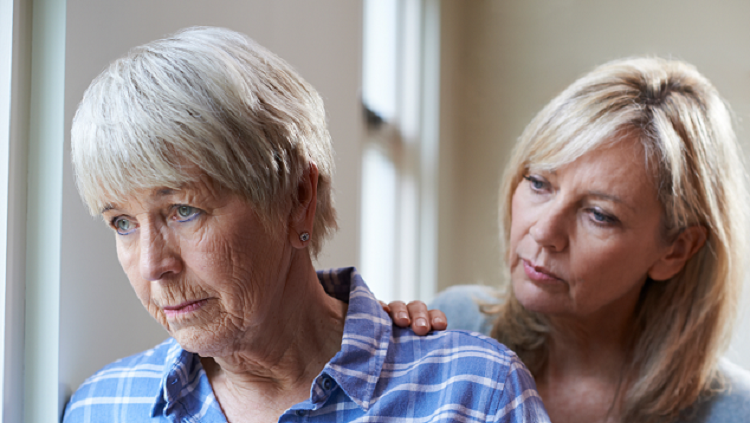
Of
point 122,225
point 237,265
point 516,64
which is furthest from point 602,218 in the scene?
point 122,225

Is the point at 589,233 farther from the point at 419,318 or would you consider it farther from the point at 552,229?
the point at 419,318

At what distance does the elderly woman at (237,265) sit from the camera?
75 centimetres

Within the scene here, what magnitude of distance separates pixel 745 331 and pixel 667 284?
0.61ft

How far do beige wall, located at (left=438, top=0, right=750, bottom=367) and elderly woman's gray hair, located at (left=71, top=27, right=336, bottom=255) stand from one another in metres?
0.79

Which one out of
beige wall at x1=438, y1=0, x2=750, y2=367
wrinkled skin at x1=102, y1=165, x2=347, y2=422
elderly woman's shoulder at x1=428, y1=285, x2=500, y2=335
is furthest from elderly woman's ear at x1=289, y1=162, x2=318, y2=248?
beige wall at x1=438, y1=0, x2=750, y2=367

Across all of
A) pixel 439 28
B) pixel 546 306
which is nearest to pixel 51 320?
pixel 546 306

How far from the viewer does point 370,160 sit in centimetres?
173

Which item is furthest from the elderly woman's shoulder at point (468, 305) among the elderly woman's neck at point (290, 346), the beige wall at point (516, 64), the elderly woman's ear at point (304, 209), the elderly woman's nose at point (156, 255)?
the elderly woman's nose at point (156, 255)

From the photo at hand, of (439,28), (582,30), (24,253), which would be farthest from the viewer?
(439,28)

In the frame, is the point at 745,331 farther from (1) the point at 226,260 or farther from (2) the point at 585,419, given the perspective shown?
(1) the point at 226,260

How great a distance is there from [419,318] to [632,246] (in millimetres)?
444

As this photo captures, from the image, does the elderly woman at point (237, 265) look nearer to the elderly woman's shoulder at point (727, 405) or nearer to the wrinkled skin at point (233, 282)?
the wrinkled skin at point (233, 282)

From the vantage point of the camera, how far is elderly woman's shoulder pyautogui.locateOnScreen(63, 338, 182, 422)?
94 centimetres

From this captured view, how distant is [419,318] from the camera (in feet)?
3.22
